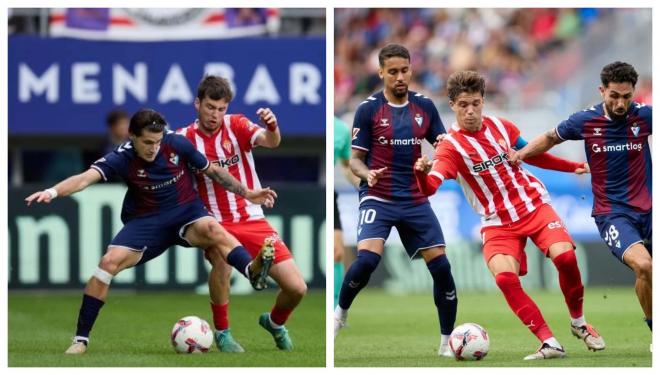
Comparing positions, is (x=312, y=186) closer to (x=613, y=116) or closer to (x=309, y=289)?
(x=309, y=289)

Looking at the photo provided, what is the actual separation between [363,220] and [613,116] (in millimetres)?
1527

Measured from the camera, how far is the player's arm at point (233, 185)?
7.05 m

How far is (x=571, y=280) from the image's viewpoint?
6941 millimetres

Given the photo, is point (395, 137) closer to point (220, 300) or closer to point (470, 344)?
point (470, 344)

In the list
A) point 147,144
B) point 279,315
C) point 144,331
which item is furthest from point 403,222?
point 144,331

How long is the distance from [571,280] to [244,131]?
6.93 ft

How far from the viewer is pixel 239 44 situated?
12.0m

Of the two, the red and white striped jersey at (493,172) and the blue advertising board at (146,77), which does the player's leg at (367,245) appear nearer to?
the red and white striped jersey at (493,172)

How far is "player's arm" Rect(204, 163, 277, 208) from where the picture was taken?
7.05 m

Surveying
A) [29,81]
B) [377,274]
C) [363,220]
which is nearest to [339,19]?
[377,274]

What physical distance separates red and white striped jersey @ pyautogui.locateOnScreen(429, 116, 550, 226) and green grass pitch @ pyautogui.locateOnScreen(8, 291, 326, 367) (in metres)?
1.29

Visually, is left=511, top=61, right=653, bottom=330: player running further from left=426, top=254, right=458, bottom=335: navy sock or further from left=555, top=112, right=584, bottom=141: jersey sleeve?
left=426, top=254, right=458, bottom=335: navy sock

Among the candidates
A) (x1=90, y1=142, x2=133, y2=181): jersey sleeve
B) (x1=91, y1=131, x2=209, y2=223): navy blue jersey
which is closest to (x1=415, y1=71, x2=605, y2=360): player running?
(x1=91, y1=131, x2=209, y2=223): navy blue jersey

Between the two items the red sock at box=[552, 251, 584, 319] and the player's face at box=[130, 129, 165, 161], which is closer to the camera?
the red sock at box=[552, 251, 584, 319]
